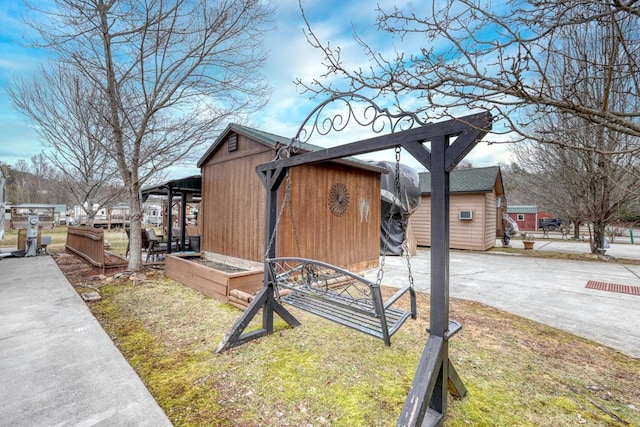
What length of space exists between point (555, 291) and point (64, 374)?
741cm

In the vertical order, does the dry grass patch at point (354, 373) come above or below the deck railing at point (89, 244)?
below

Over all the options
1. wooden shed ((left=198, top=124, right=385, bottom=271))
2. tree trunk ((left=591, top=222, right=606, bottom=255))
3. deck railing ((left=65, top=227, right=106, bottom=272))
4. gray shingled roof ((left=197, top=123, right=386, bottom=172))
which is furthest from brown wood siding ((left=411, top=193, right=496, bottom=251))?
deck railing ((left=65, top=227, right=106, bottom=272))

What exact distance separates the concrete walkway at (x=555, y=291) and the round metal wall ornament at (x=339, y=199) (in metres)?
1.70

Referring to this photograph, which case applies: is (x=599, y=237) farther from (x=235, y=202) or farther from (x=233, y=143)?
(x=233, y=143)

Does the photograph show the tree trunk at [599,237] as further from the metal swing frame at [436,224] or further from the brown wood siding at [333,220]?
the metal swing frame at [436,224]

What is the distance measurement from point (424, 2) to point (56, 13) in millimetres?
6943

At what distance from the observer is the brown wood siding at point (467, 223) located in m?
12.0

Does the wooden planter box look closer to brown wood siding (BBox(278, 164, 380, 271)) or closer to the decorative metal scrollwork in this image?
brown wood siding (BBox(278, 164, 380, 271))

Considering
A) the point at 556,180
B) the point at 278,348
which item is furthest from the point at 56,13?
the point at 556,180

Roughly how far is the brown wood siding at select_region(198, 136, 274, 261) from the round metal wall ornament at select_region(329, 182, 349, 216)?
1.58 m

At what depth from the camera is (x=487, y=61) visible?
8.20ft

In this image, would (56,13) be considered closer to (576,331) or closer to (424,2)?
(424,2)

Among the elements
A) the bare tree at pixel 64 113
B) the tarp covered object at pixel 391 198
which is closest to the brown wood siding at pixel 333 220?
the tarp covered object at pixel 391 198

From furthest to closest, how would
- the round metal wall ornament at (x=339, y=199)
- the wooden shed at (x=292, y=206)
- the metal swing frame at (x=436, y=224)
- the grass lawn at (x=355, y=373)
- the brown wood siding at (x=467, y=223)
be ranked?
1. the brown wood siding at (x=467, y=223)
2. the round metal wall ornament at (x=339, y=199)
3. the wooden shed at (x=292, y=206)
4. the grass lawn at (x=355, y=373)
5. the metal swing frame at (x=436, y=224)
